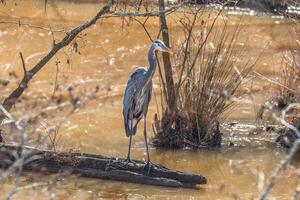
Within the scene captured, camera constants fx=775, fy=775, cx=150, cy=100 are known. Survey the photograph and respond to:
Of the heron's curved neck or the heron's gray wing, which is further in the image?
the heron's gray wing

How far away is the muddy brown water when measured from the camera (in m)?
6.93

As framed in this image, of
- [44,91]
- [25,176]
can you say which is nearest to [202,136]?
[25,176]

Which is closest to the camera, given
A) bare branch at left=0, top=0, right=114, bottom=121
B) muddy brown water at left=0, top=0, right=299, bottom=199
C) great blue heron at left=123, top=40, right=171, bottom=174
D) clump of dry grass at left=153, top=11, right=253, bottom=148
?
muddy brown water at left=0, top=0, right=299, bottom=199

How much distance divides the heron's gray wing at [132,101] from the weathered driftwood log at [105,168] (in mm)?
517

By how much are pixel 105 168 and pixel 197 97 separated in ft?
5.12

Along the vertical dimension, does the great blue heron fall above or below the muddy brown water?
above

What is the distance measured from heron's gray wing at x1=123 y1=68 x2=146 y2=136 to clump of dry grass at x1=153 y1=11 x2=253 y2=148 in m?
0.72

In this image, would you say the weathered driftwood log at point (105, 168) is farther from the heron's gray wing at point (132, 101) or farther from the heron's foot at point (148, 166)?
the heron's gray wing at point (132, 101)

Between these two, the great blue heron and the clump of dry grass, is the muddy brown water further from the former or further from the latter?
the great blue heron

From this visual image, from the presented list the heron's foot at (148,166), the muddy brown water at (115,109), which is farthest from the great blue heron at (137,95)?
the muddy brown water at (115,109)

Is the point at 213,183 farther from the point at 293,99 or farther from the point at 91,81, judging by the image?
the point at 91,81

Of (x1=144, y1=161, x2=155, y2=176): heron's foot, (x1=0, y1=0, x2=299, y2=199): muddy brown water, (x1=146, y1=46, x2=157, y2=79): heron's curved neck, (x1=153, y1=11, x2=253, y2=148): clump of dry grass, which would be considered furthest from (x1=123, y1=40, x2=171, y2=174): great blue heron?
(x1=153, y1=11, x2=253, y2=148): clump of dry grass

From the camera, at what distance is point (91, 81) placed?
10.9m

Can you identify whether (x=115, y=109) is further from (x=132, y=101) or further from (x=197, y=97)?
(x=132, y=101)
